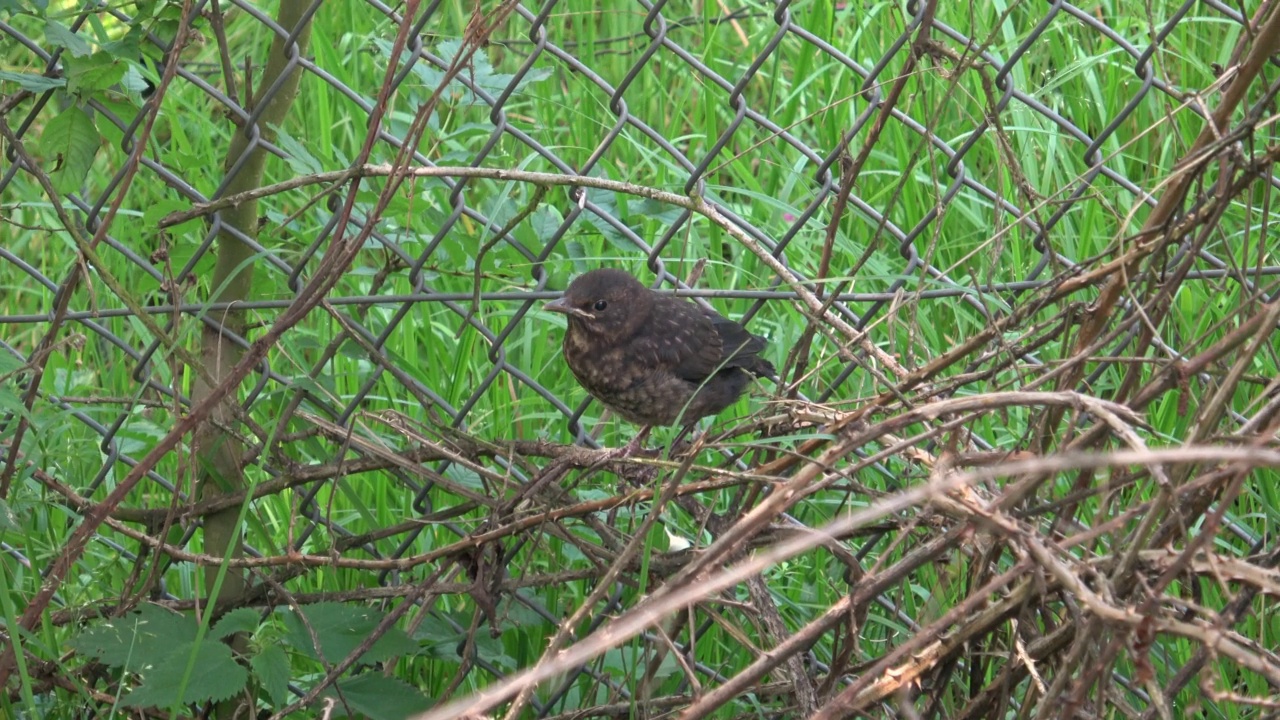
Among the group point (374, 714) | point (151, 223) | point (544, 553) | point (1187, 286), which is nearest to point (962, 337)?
point (1187, 286)

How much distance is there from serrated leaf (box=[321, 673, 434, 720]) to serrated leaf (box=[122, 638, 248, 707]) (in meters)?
0.23

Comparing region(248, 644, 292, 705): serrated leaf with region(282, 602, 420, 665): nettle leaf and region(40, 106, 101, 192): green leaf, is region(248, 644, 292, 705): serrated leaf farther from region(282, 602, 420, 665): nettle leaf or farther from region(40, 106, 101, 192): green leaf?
region(40, 106, 101, 192): green leaf

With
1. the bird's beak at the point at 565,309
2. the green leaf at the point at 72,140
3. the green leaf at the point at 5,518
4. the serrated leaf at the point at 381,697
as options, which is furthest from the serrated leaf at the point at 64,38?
the serrated leaf at the point at 381,697

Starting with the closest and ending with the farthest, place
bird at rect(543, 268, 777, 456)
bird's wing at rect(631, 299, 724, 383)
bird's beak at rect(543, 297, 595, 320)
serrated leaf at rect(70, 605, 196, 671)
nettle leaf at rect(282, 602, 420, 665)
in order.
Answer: serrated leaf at rect(70, 605, 196, 671), nettle leaf at rect(282, 602, 420, 665), bird's beak at rect(543, 297, 595, 320), bird at rect(543, 268, 777, 456), bird's wing at rect(631, 299, 724, 383)

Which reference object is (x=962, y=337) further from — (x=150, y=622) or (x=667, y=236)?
(x=150, y=622)

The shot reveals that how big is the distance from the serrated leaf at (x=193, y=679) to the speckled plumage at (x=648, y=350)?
116cm

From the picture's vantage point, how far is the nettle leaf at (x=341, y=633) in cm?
258

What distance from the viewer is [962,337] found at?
3.39 metres

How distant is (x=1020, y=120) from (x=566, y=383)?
1.58 metres

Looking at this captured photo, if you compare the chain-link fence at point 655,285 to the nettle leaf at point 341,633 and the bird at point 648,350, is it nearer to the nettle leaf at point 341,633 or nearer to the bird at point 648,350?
the nettle leaf at point 341,633

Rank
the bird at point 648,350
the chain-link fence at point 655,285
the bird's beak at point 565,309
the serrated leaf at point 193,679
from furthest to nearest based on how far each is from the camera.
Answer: the bird at point 648,350 → the bird's beak at point 565,309 → the serrated leaf at point 193,679 → the chain-link fence at point 655,285

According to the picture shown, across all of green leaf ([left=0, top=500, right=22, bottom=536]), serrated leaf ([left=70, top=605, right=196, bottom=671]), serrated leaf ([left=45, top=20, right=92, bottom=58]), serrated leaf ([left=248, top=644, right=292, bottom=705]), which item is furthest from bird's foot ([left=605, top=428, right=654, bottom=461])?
serrated leaf ([left=45, top=20, right=92, bottom=58])

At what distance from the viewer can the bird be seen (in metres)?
3.34

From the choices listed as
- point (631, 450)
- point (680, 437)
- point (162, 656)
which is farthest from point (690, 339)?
point (162, 656)
